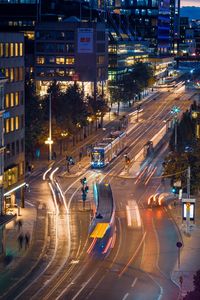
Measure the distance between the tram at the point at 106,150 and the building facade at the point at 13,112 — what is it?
1578 centimetres

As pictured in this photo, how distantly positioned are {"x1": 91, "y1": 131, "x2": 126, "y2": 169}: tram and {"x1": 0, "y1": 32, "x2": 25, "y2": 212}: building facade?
1578 cm

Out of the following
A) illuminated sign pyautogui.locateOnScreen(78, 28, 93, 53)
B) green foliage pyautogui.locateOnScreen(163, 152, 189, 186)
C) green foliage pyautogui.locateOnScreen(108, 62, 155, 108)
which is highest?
illuminated sign pyautogui.locateOnScreen(78, 28, 93, 53)

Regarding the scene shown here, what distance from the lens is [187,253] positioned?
52.1 metres

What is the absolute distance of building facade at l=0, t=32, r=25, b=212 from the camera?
225 ft

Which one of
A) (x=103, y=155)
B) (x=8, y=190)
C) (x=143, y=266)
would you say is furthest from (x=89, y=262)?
(x=103, y=155)

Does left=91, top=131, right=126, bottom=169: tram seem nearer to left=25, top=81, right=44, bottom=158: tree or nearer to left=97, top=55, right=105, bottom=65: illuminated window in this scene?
left=25, top=81, right=44, bottom=158: tree

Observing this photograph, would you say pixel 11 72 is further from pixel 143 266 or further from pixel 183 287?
pixel 183 287

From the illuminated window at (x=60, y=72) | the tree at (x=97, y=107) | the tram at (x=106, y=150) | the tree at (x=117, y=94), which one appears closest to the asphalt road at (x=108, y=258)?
the tram at (x=106, y=150)

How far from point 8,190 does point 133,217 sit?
10.4 m

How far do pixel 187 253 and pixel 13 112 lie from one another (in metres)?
24.7

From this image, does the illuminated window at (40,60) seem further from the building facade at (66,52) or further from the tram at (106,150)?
the tram at (106,150)

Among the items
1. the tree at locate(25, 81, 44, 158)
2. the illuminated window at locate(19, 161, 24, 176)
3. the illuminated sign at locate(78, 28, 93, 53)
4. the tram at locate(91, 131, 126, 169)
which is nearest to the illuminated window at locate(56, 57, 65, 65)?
the illuminated sign at locate(78, 28, 93, 53)

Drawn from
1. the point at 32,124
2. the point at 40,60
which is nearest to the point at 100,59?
the point at 40,60

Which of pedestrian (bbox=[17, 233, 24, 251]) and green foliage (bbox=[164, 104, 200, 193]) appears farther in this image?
green foliage (bbox=[164, 104, 200, 193])
